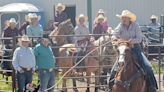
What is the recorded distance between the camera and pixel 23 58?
1185 centimetres

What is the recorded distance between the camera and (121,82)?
895 cm

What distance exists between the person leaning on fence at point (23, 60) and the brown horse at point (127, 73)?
317 cm

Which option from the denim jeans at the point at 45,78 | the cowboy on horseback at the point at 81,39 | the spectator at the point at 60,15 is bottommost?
the denim jeans at the point at 45,78

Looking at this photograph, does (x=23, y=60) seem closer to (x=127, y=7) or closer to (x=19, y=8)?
(x=127, y=7)

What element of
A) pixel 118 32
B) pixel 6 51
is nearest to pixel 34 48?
pixel 6 51

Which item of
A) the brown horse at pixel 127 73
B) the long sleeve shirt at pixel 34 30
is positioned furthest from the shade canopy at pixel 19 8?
the brown horse at pixel 127 73

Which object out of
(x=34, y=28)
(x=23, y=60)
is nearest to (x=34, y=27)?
(x=34, y=28)

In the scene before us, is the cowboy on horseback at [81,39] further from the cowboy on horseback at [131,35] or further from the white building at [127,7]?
the white building at [127,7]

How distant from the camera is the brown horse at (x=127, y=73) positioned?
8812 millimetres

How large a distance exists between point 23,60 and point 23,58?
45 mm

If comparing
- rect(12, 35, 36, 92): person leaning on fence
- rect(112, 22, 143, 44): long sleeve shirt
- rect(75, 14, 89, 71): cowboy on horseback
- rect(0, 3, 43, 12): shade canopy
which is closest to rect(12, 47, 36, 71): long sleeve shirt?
rect(12, 35, 36, 92): person leaning on fence

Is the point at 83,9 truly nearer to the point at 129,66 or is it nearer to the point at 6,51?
the point at 6,51

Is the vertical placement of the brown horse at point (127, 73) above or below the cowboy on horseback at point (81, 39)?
below

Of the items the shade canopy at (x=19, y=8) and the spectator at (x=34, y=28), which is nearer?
the spectator at (x=34, y=28)
